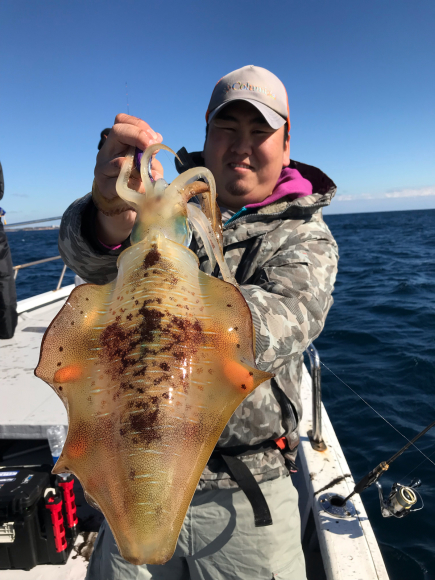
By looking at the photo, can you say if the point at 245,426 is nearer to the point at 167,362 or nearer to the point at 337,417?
the point at 167,362

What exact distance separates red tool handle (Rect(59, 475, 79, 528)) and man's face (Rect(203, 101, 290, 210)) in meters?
3.08

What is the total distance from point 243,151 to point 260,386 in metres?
1.58

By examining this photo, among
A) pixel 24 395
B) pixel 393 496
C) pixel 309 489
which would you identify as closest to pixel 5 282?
pixel 24 395

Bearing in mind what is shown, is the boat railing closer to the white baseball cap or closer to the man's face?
the man's face

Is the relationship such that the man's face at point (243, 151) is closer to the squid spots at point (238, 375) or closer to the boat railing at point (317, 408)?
the squid spots at point (238, 375)

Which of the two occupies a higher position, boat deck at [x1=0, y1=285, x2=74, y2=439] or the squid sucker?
the squid sucker

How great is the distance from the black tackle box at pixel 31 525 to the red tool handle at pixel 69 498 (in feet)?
0.16

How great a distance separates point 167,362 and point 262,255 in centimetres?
135

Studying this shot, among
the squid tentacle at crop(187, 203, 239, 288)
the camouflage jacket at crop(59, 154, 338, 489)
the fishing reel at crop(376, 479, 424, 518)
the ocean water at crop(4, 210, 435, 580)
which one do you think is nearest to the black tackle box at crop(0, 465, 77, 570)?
the camouflage jacket at crop(59, 154, 338, 489)

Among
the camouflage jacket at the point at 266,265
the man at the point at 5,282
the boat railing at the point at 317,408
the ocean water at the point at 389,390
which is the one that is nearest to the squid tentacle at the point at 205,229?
the camouflage jacket at the point at 266,265

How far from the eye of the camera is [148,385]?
105cm

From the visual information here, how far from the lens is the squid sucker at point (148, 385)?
3.34 ft

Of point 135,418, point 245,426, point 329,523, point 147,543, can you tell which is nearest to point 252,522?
point 245,426

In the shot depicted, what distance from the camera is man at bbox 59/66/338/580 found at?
229 cm
